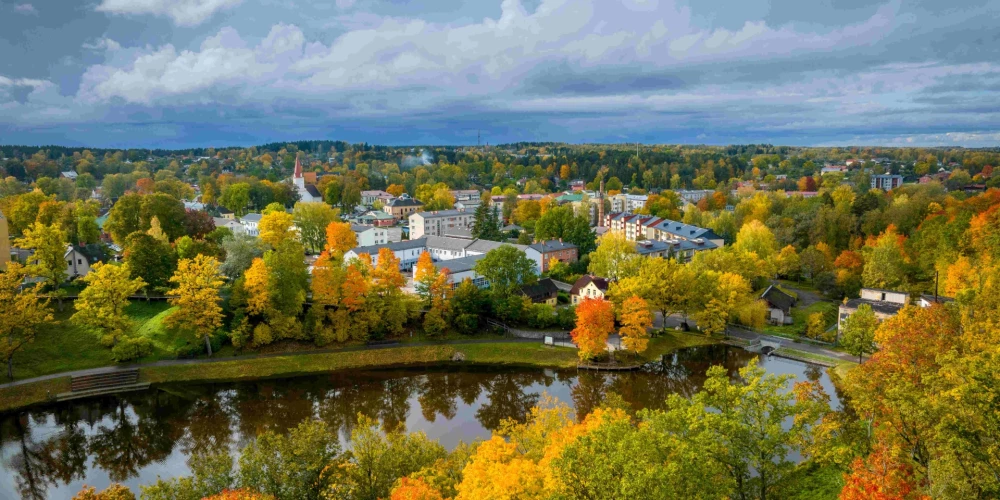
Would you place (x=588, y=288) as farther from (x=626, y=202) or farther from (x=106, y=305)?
(x=626, y=202)

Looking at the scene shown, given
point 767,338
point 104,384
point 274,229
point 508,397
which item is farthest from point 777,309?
point 104,384

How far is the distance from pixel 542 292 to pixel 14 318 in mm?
26324

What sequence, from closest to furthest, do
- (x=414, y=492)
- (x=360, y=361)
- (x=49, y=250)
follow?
(x=414, y=492) → (x=360, y=361) → (x=49, y=250)

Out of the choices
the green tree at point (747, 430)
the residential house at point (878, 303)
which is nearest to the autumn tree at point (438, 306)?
the residential house at point (878, 303)

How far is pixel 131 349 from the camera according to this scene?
1142 inches

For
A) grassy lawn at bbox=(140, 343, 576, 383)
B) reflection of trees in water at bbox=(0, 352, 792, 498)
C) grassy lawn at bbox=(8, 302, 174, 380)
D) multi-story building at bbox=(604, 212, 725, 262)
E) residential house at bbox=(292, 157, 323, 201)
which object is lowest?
reflection of trees in water at bbox=(0, 352, 792, 498)

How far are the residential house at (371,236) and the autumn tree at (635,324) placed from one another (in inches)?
1182

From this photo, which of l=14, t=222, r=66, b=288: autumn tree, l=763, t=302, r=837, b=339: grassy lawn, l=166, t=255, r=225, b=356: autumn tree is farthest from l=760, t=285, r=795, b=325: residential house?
l=14, t=222, r=66, b=288: autumn tree

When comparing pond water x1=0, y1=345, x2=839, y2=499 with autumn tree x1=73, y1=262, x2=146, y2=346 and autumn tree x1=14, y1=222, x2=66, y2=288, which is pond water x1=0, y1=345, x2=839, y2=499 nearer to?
autumn tree x1=73, y1=262, x2=146, y2=346

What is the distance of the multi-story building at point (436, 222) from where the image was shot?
6294 centimetres

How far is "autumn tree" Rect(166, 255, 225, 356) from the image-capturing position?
2984cm

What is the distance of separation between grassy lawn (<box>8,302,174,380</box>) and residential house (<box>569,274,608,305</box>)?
22.9m

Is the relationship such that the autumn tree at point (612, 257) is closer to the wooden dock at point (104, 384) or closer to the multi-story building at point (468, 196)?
the wooden dock at point (104, 384)

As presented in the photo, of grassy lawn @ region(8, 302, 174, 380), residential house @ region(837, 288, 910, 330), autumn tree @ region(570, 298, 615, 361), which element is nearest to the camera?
grassy lawn @ region(8, 302, 174, 380)
